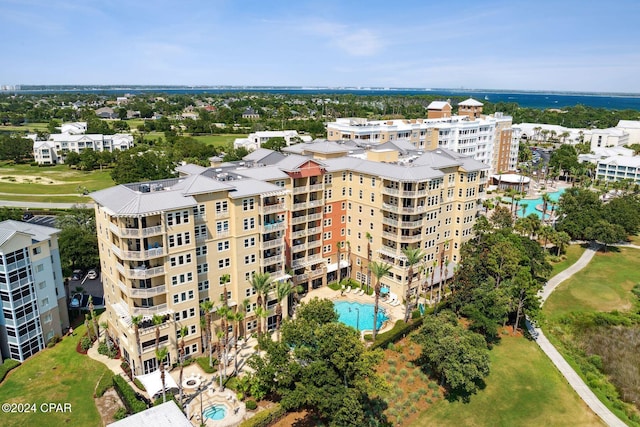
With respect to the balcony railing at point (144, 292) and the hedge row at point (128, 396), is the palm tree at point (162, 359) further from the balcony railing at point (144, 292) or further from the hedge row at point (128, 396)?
the balcony railing at point (144, 292)

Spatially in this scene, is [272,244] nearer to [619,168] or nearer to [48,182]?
[48,182]

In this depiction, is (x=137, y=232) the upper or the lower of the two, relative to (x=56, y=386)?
upper

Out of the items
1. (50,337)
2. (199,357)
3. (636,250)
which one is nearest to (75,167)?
(50,337)

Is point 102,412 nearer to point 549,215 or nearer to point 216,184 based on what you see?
point 216,184

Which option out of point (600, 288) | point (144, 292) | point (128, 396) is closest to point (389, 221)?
point (144, 292)

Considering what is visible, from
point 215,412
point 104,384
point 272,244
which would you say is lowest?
point 215,412

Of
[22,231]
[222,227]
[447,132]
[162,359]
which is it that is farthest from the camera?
[447,132]
